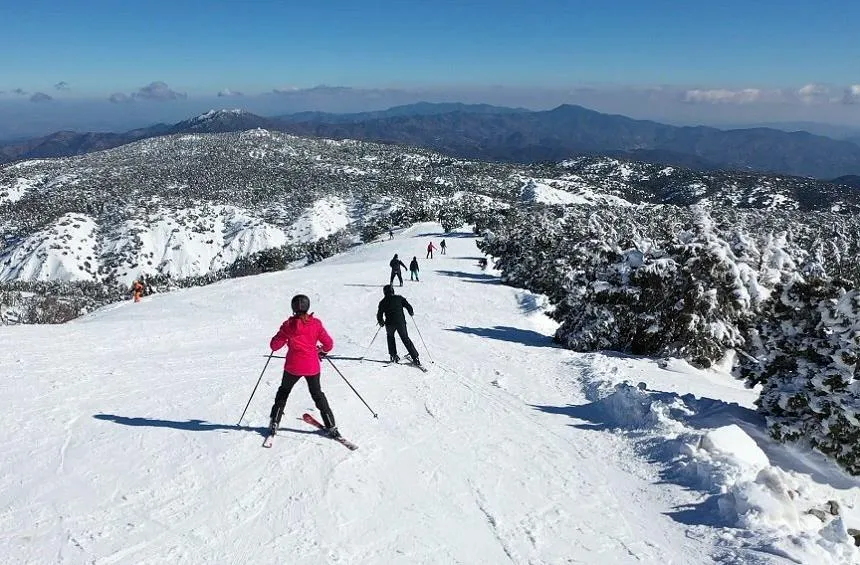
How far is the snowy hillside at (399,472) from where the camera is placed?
5449 millimetres

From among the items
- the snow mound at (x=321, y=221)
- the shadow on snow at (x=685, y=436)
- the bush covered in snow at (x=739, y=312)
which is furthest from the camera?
the snow mound at (x=321, y=221)

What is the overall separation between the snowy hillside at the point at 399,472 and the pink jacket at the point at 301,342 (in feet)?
3.50

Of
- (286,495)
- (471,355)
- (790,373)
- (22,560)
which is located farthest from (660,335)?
(22,560)

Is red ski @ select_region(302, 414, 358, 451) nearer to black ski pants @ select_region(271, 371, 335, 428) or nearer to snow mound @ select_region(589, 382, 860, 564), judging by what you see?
black ski pants @ select_region(271, 371, 335, 428)

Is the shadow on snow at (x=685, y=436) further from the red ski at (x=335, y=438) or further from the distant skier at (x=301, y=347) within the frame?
the distant skier at (x=301, y=347)

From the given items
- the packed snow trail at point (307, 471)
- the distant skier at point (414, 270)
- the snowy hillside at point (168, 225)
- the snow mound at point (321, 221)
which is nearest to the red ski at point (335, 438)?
the packed snow trail at point (307, 471)

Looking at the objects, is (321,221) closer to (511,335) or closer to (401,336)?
(511,335)

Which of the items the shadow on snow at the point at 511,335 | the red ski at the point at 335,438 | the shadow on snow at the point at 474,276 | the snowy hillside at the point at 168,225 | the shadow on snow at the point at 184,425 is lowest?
the snowy hillside at the point at 168,225

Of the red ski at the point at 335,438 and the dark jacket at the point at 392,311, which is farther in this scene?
the dark jacket at the point at 392,311


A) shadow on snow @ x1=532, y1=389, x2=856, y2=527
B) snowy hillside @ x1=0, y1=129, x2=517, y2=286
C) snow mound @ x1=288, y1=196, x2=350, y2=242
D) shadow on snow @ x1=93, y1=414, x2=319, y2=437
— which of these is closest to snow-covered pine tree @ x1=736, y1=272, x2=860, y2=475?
shadow on snow @ x1=532, y1=389, x2=856, y2=527

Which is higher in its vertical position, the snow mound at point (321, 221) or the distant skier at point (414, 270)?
the distant skier at point (414, 270)

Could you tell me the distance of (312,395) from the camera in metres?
7.59

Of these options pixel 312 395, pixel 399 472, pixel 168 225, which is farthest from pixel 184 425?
pixel 168 225

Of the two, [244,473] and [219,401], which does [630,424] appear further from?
[219,401]
